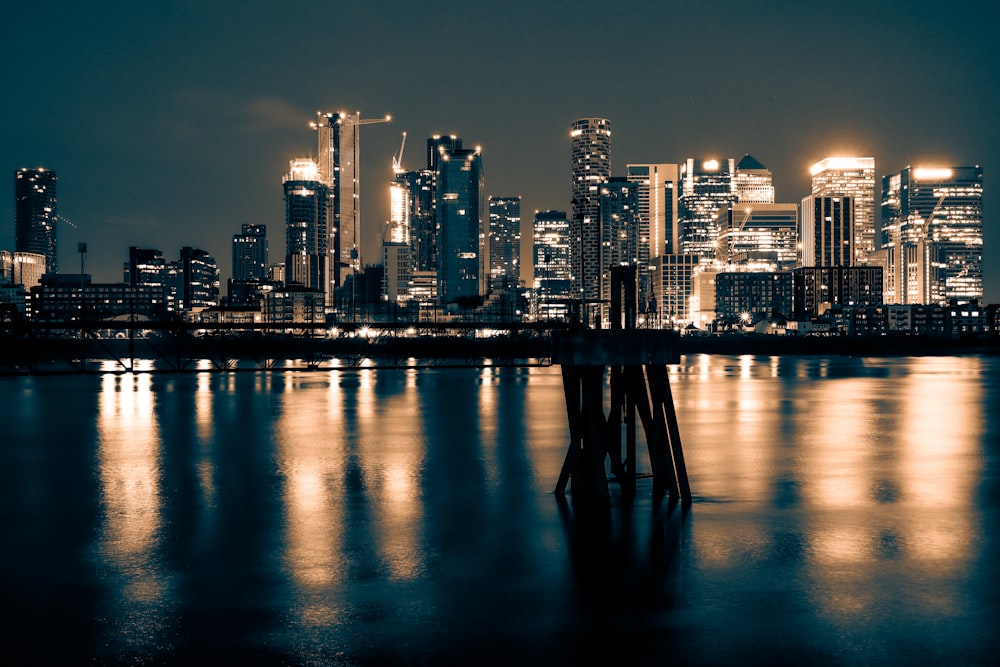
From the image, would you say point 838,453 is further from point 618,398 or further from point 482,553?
point 482,553

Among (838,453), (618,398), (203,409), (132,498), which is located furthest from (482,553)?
(203,409)

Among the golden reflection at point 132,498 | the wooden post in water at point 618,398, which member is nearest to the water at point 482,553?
the golden reflection at point 132,498

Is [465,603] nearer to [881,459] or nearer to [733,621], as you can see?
[733,621]

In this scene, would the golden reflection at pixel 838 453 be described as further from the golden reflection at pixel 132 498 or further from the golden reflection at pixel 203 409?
the golden reflection at pixel 203 409

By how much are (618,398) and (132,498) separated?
13.9 metres

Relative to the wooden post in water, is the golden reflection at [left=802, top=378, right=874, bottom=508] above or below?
below

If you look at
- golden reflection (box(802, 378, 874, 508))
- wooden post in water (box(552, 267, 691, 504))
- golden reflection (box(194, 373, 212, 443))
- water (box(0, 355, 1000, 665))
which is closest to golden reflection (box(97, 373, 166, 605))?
water (box(0, 355, 1000, 665))

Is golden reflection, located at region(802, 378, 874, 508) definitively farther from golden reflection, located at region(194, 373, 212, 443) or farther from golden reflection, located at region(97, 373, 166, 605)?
golden reflection, located at region(194, 373, 212, 443)

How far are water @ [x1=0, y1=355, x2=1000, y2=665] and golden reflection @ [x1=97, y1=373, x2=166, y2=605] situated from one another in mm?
121

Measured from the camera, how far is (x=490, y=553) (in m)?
20.2

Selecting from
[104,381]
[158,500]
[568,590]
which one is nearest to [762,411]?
[158,500]

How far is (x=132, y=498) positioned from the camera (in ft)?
89.2

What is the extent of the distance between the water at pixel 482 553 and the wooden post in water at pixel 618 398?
1.01 m

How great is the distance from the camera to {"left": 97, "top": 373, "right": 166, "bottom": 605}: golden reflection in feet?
59.3
